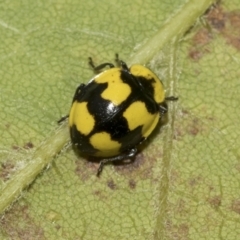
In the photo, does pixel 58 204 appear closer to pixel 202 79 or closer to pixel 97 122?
pixel 97 122

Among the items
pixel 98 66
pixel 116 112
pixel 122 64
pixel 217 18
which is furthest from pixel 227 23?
pixel 116 112

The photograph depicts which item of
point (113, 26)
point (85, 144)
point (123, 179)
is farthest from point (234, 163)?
point (113, 26)

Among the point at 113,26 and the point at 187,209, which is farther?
the point at 113,26

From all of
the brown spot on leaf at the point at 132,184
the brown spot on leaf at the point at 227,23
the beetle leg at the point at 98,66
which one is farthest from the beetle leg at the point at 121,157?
the brown spot on leaf at the point at 227,23

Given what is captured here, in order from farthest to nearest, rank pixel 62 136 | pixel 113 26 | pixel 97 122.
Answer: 1. pixel 113 26
2. pixel 62 136
3. pixel 97 122

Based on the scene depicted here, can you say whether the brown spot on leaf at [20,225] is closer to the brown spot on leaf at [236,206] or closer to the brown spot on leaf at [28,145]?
the brown spot on leaf at [28,145]
